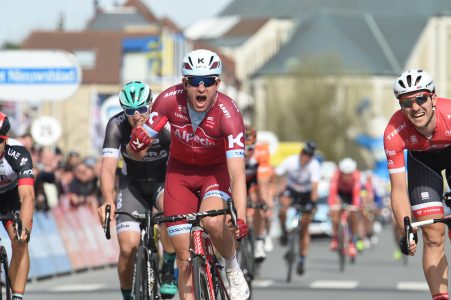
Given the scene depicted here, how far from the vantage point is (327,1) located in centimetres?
19512

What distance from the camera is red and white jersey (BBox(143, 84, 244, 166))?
37.9ft

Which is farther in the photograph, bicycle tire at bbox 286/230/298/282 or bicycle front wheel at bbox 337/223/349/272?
bicycle front wheel at bbox 337/223/349/272

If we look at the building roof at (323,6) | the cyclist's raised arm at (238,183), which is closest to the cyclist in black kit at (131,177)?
the cyclist's raised arm at (238,183)

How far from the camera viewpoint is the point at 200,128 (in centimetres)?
1175

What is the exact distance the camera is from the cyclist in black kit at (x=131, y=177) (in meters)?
13.1

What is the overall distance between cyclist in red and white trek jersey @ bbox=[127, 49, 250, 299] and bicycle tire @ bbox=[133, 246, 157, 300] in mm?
348

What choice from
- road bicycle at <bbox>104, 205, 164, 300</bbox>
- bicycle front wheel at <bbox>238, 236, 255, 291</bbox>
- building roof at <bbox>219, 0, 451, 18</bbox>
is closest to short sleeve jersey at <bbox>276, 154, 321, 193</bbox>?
bicycle front wheel at <bbox>238, 236, 255, 291</bbox>

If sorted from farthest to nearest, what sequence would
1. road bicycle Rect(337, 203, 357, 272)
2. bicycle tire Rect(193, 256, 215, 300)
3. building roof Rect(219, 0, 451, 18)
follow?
building roof Rect(219, 0, 451, 18)
road bicycle Rect(337, 203, 357, 272)
bicycle tire Rect(193, 256, 215, 300)

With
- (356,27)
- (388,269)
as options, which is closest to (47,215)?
(388,269)

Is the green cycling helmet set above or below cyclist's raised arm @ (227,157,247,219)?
above

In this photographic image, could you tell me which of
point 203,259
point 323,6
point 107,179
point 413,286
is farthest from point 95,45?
point 203,259

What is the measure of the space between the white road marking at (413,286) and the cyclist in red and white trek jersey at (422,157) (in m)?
8.31

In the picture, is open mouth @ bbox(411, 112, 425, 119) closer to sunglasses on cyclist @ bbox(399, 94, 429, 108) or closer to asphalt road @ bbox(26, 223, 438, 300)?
sunglasses on cyclist @ bbox(399, 94, 429, 108)

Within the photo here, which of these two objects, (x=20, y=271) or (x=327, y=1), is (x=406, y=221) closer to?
(x=20, y=271)
